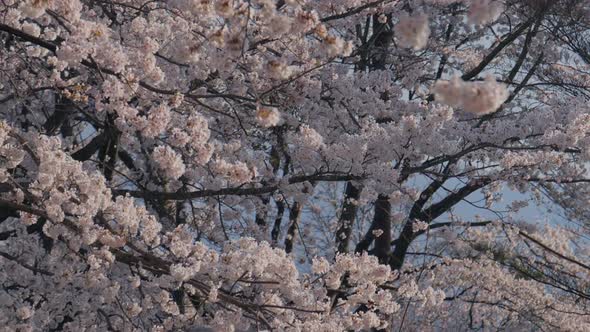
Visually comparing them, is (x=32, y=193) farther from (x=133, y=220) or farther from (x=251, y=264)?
(x=251, y=264)

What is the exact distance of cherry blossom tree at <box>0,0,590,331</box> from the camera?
4512mm

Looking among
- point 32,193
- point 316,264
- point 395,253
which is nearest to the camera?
point 32,193

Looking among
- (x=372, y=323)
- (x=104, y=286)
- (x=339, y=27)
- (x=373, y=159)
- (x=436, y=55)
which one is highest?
(x=436, y=55)

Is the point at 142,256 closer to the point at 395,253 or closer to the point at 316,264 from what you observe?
the point at 316,264

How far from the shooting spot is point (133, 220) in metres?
4.83

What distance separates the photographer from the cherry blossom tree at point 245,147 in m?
4.51

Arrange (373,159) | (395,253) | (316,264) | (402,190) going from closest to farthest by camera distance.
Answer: (316,264) < (373,159) < (402,190) < (395,253)

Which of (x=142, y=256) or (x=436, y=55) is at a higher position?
(x=436, y=55)

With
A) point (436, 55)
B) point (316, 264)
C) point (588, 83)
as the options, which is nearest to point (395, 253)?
point (436, 55)

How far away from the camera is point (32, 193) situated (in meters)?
4.71

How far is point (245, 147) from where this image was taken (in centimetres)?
788

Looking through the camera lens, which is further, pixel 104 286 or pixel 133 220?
pixel 104 286

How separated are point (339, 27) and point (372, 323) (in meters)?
4.27

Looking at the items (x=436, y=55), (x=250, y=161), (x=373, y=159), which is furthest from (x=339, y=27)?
(x=373, y=159)
